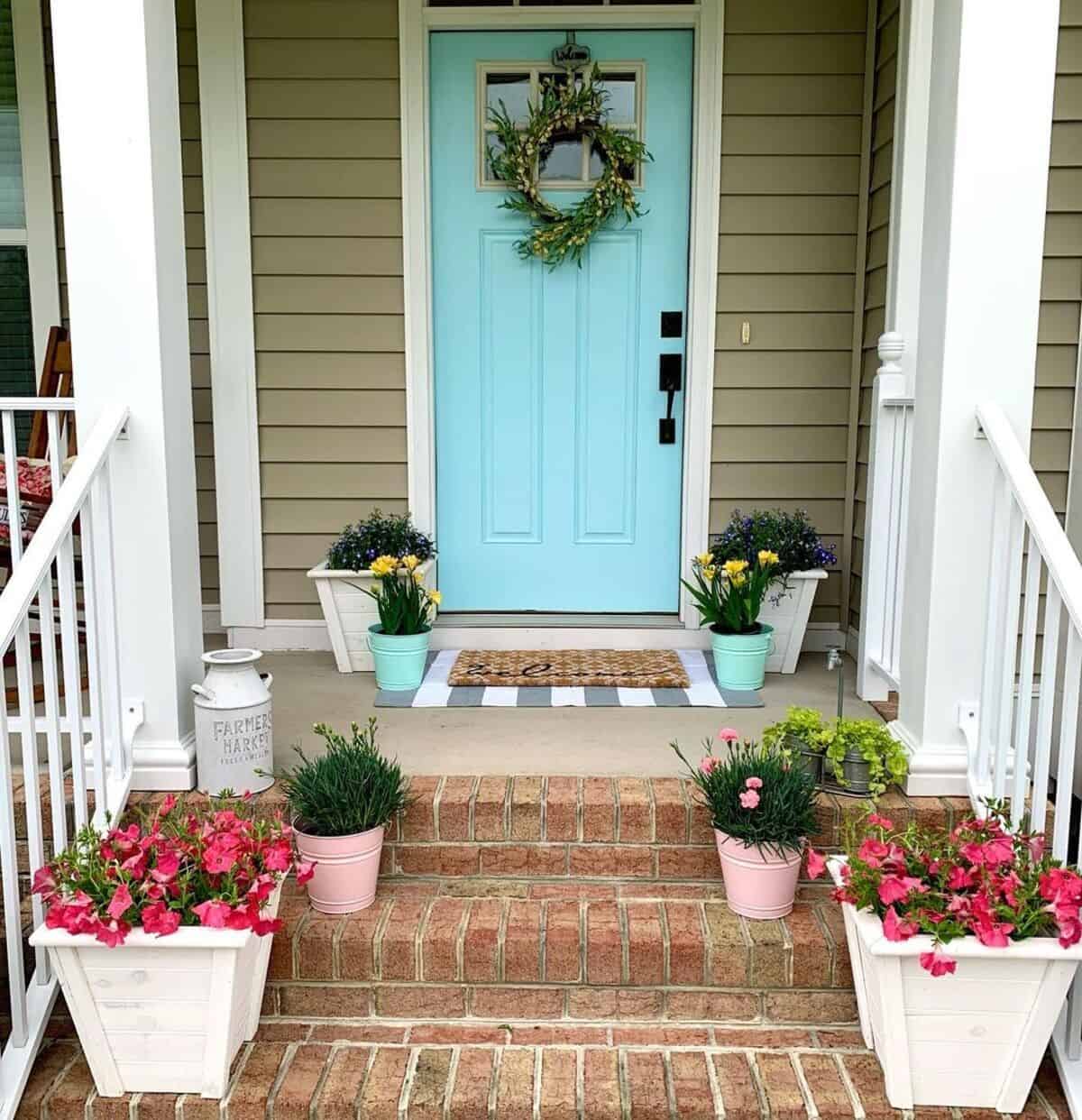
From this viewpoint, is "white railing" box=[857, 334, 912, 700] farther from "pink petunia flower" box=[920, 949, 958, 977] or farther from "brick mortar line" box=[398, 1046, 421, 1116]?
"brick mortar line" box=[398, 1046, 421, 1116]

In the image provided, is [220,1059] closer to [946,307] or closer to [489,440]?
[946,307]

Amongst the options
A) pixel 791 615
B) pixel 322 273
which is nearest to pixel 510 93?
pixel 322 273

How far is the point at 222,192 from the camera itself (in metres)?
3.55

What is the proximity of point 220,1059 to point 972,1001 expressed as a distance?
134 centimetres

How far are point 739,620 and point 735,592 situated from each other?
102 millimetres

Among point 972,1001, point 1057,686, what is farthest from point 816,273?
point 972,1001

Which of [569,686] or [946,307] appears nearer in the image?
[946,307]

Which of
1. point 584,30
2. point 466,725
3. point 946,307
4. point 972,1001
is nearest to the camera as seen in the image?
point 972,1001

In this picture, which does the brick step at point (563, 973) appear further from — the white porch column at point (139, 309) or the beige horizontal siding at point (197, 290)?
the beige horizontal siding at point (197, 290)

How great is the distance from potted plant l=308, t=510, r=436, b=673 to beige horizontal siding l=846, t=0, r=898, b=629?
1501 millimetres

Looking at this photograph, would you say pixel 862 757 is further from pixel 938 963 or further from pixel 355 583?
pixel 355 583

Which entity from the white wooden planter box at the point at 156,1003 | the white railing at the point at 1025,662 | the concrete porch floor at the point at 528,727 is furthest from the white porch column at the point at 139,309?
the white railing at the point at 1025,662

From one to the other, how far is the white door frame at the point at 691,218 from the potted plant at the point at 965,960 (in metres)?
1.86

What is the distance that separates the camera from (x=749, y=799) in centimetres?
210
